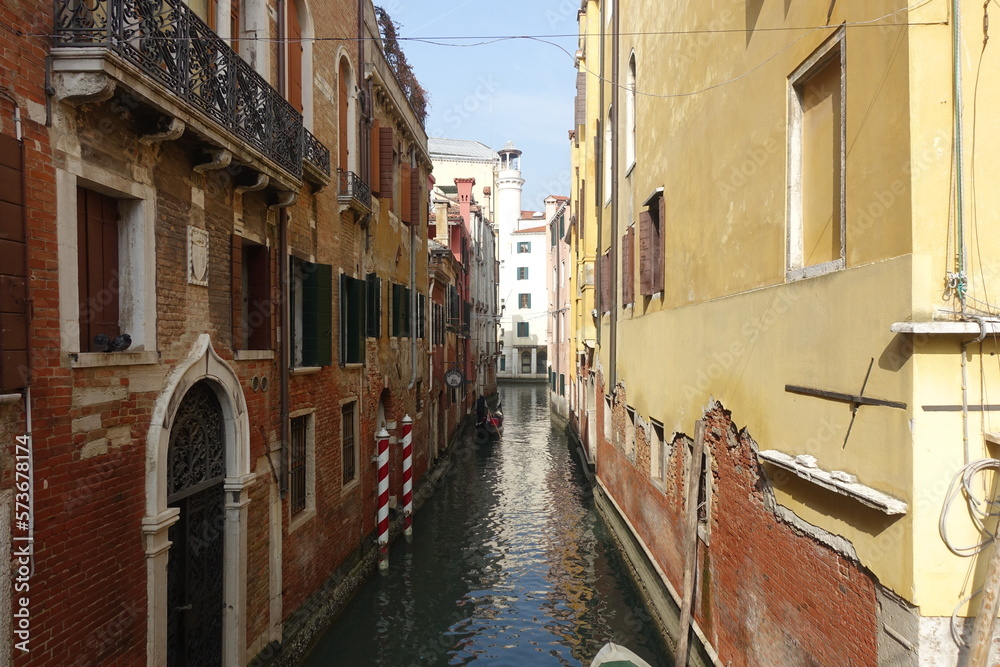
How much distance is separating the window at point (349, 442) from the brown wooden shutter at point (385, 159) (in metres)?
3.57

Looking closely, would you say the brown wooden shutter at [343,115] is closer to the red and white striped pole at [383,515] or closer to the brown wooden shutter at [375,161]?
the brown wooden shutter at [375,161]

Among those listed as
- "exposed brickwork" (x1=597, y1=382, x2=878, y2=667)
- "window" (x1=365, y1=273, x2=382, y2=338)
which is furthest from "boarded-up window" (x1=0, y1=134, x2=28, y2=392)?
"window" (x1=365, y1=273, x2=382, y2=338)

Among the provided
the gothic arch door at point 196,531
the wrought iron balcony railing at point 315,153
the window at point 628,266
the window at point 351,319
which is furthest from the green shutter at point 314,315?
the window at point 628,266

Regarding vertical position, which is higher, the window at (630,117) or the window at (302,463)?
the window at (630,117)

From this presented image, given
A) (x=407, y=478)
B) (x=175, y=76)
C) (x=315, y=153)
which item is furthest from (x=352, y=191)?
(x=175, y=76)

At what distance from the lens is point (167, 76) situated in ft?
15.6

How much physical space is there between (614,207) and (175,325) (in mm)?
9633

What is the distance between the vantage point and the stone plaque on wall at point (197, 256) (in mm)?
5605

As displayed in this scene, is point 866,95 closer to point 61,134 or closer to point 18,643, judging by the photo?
point 61,134

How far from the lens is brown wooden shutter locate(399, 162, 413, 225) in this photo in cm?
1425

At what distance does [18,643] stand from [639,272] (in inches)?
342

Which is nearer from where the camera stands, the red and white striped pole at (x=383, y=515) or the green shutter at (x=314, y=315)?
the green shutter at (x=314, y=315)

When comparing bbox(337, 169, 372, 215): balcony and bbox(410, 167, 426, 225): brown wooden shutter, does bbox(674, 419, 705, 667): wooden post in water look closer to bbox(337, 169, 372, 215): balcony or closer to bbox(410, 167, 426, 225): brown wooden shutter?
bbox(337, 169, 372, 215): balcony

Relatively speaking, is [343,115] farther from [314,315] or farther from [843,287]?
[843,287]
